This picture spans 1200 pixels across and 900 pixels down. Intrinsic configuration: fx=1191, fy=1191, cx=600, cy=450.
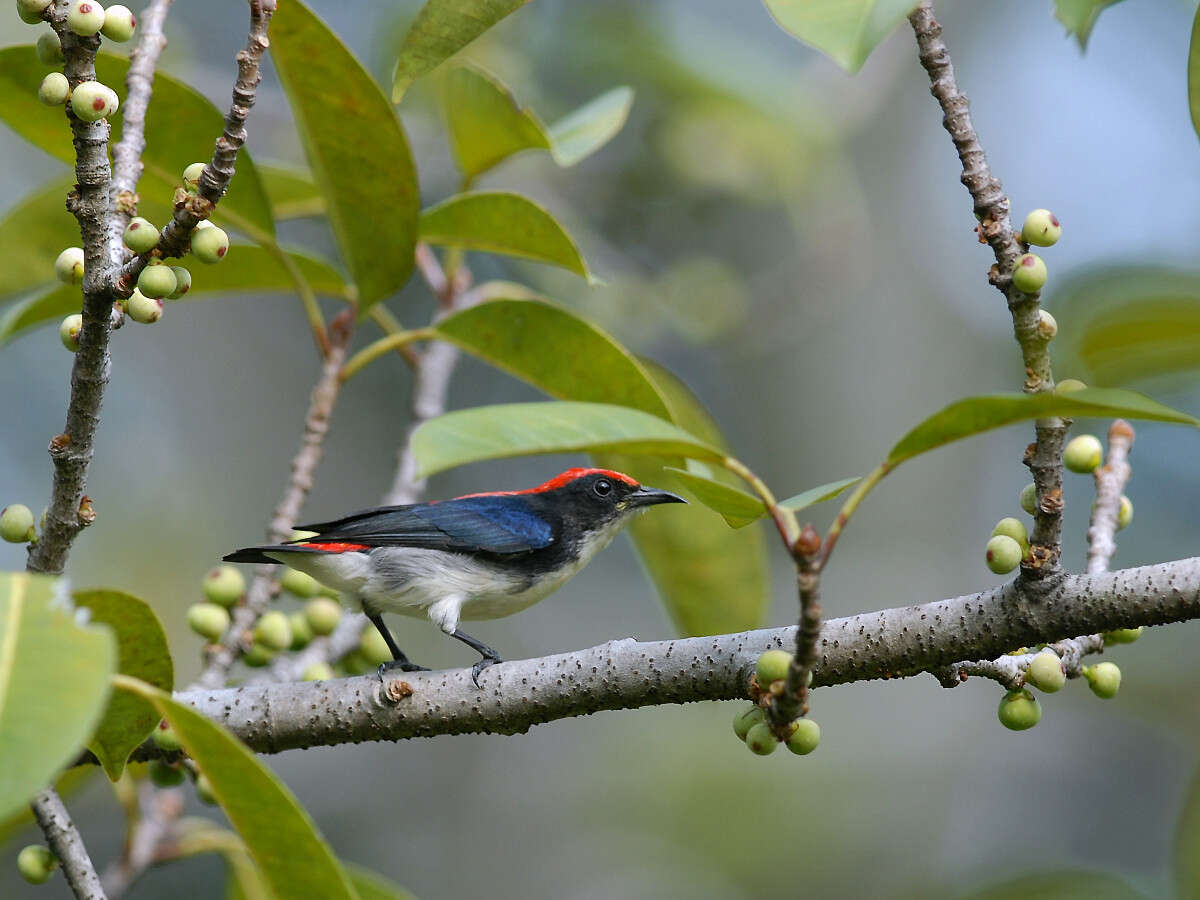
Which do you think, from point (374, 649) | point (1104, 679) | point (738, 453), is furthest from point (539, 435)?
point (738, 453)

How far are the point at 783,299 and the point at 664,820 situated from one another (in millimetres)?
4112

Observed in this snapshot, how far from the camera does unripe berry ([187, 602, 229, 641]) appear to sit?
10.2ft

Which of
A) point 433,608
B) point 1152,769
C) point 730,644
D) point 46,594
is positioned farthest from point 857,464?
point 46,594

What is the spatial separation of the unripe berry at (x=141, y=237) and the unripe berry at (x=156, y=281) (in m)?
0.03

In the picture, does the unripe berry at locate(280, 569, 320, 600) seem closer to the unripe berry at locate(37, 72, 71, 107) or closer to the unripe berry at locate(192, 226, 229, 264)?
the unripe berry at locate(192, 226, 229, 264)

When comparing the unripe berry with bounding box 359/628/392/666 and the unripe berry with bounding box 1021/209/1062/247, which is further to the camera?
the unripe berry with bounding box 359/628/392/666

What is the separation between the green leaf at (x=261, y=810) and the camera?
177cm

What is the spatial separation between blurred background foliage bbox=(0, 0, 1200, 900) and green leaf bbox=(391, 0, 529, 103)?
12.2ft

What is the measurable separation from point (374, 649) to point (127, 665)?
1.39 m

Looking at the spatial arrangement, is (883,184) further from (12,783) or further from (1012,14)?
(12,783)

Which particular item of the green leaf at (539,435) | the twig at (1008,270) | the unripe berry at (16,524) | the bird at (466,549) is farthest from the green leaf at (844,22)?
the bird at (466,549)

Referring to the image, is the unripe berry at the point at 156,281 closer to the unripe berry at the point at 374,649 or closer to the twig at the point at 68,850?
the twig at the point at 68,850

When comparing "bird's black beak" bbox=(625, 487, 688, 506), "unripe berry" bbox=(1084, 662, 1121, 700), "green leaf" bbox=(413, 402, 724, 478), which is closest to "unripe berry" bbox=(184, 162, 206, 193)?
"green leaf" bbox=(413, 402, 724, 478)

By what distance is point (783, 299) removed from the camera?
22.4ft
